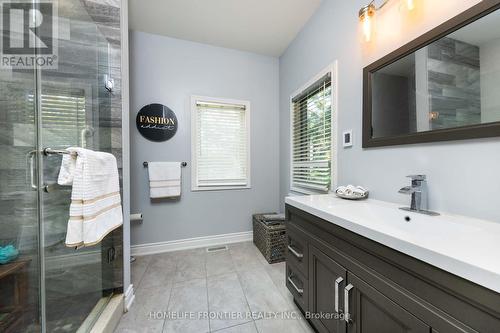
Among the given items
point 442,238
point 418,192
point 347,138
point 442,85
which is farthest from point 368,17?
point 442,238

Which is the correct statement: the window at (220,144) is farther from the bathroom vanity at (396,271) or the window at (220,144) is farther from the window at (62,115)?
the bathroom vanity at (396,271)

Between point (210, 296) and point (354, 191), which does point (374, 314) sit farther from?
point (210, 296)

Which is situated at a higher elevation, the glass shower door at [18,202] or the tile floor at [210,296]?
the glass shower door at [18,202]

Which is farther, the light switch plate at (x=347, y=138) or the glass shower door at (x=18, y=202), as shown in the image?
the light switch plate at (x=347, y=138)

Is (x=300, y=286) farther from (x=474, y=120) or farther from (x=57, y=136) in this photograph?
(x=57, y=136)

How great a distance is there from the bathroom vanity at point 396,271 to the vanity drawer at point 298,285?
11mm

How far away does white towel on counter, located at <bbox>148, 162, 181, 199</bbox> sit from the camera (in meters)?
2.05

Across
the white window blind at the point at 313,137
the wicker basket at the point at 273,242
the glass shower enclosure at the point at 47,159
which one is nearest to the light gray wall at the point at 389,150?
the white window blind at the point at 313,137

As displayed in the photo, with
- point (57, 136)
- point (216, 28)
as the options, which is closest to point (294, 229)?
point (57, 136)

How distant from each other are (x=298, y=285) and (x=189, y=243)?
1474 millimetres

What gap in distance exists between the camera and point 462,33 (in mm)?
801

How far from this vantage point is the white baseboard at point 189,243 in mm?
2105

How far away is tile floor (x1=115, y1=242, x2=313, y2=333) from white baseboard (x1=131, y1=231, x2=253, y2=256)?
0.31 ft

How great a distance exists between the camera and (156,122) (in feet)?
6.87
